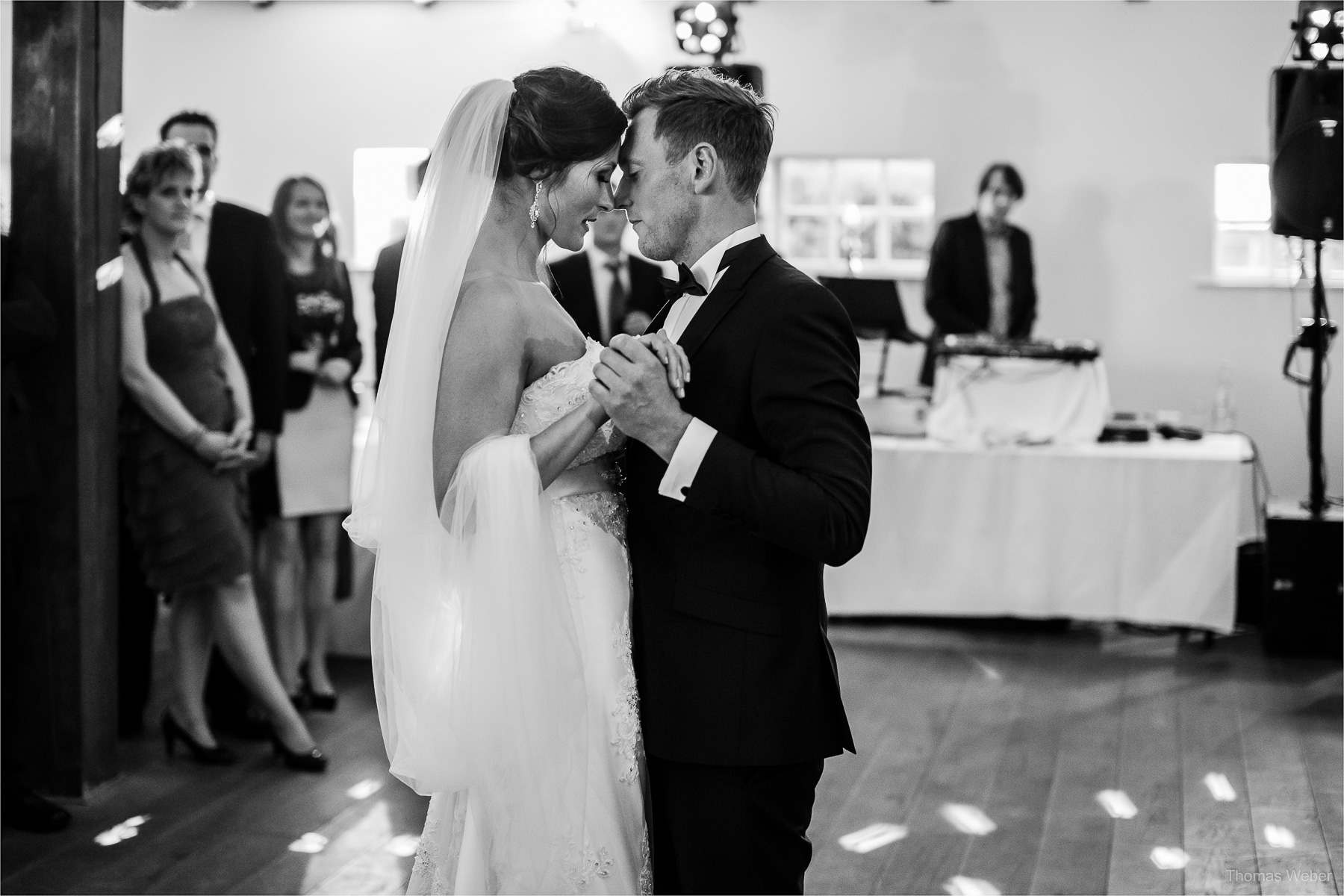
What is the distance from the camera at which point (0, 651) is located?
138 inches

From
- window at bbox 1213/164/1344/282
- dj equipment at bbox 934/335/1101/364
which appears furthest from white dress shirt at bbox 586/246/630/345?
window at bbox 1213/164/1344/282

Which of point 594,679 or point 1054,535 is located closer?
point 594,679

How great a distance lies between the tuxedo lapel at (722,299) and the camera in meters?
1.75

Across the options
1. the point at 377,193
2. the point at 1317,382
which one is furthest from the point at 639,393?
the point at 377,193

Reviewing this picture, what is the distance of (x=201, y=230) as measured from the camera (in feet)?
14.4

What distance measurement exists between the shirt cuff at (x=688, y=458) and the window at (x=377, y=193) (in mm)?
8686

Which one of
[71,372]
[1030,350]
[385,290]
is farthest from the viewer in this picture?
[1030,350]

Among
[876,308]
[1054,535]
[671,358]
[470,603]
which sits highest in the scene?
[876,308]

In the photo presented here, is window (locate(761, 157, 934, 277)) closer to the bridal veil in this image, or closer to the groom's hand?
the bridal veil

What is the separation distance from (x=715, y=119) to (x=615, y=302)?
332 cm

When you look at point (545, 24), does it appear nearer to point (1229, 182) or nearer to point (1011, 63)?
point (1011, 63)

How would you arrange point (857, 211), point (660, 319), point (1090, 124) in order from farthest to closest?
point (857, 211) → point (1090, 124) → point (660, 319)

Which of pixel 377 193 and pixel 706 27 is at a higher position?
pixel 706 27

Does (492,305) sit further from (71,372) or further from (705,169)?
(71,372)
